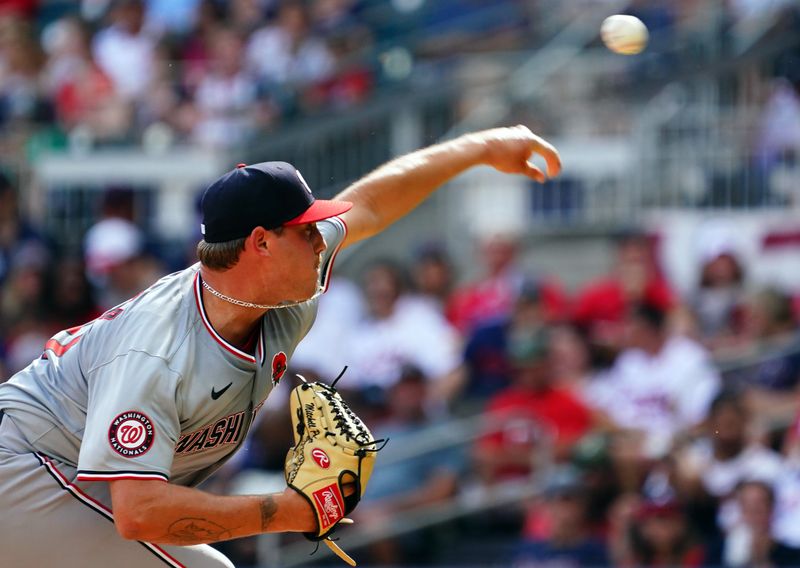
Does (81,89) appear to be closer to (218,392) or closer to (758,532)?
(758,532)

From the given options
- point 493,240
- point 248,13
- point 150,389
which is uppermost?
point 248,13

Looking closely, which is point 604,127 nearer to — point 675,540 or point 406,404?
point 406,404

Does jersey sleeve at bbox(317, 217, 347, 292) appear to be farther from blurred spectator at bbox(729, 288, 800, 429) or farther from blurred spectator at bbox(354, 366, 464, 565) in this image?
blurred spectator at bbox(729, 288, 800, 429)

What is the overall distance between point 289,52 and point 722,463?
687 centimetres

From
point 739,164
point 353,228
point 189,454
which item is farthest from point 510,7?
point 189,454

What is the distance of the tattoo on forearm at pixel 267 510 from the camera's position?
12.6 feet

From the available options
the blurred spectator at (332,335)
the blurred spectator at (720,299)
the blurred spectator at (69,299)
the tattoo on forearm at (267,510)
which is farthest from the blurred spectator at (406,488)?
the tattoo on forearm at (267,510)

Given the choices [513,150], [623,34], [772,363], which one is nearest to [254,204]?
[513,150]

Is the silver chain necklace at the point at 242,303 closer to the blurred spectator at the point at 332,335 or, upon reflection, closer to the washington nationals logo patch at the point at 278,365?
the washington nationals logo patch at the point at 278,365

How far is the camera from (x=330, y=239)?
4621 millimetres

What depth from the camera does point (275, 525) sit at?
12.7 ft

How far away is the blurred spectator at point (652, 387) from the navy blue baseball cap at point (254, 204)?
4740mm

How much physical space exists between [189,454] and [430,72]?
9003 mm

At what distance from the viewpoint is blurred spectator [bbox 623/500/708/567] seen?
310 inches
